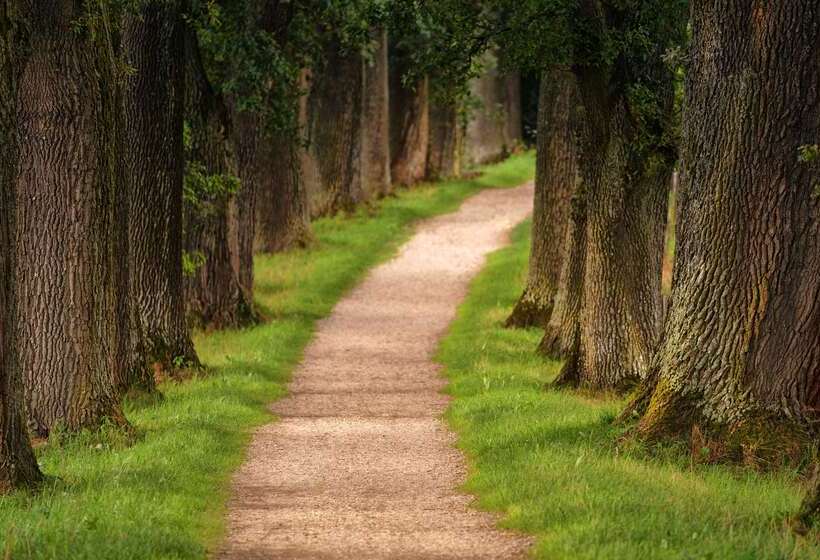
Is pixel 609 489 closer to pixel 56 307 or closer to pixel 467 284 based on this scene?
pixel 56 307

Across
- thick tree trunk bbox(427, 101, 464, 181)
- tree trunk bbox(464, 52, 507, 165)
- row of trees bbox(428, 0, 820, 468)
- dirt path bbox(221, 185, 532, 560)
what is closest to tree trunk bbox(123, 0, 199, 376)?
dirt path bbox(221, 185, 532, 560)

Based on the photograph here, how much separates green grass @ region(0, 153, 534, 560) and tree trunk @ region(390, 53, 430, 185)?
18.4m

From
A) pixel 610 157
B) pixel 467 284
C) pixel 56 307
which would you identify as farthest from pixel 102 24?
pixel 467 284

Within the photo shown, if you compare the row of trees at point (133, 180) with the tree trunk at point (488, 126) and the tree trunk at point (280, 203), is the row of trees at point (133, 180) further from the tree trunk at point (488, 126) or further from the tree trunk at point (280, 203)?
the tree trunk at point (488, 126)

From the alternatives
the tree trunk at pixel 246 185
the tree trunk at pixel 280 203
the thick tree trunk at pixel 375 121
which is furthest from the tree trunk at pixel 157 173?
the thick tree trunk at pixel 375 121

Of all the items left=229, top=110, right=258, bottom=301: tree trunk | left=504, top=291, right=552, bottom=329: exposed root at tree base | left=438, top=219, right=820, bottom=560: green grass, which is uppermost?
left=229, top=110, right=258, bottom=301: tree trunk

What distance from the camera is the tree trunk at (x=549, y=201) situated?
21703 mm

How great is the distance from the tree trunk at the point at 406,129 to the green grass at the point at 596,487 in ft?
89.0

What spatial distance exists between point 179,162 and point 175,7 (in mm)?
1825

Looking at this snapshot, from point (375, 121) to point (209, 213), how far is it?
57.2 ft

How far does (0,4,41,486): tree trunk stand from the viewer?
1029cm

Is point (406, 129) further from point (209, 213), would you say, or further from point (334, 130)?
point (209, 213)

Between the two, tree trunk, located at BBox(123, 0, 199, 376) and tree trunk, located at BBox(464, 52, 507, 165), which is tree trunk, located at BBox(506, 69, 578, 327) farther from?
tree trunk, located at BBox(464, 52, 507, 165)

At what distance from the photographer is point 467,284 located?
2850cm
